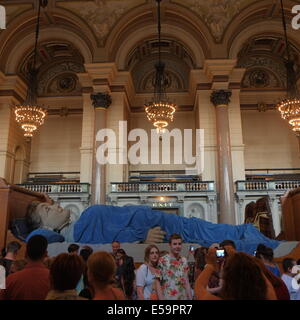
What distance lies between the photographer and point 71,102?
701 inches

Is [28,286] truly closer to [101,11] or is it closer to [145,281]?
[145,281]

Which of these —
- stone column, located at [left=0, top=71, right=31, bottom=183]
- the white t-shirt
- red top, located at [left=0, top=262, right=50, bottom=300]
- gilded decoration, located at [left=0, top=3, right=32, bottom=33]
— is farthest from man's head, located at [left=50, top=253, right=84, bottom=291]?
gilded decoration, located at [left=0, top=3, right=32, bottom=33]

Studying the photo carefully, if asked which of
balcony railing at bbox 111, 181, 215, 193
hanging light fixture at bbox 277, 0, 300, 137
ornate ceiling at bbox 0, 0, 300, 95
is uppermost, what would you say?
ornate ceiling at bbox 0, 0, 300, 95

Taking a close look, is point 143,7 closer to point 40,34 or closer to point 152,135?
point 40,34

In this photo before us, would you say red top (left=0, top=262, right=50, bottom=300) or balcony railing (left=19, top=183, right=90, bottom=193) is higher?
balcony railing (left=19, top=183, right=90, bottom=193)

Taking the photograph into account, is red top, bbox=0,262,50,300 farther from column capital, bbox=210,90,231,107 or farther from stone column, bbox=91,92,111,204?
column capital, bbox=210,90,231,107

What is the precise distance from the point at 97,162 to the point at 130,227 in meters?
6.50

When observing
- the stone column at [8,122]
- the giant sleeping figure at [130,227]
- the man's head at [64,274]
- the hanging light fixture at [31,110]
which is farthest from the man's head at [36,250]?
the stone column at [8,122]

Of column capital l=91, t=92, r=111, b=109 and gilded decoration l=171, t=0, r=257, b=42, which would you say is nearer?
column capital l=91, t=92, r=111, b=109

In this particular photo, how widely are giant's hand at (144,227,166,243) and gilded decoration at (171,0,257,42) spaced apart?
32.2 feet

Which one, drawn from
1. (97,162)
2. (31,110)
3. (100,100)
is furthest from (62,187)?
(100,100)

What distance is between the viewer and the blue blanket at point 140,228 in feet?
22.2

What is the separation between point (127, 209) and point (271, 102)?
12.5m

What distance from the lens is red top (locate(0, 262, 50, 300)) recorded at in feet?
6.54
